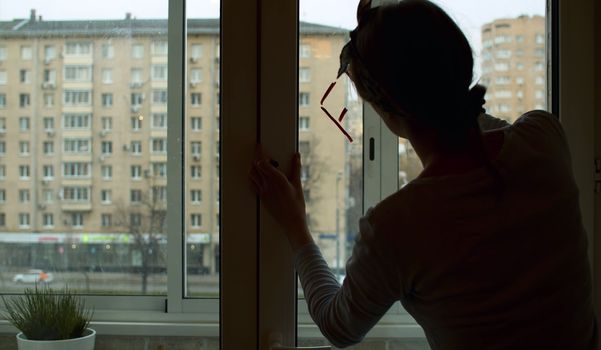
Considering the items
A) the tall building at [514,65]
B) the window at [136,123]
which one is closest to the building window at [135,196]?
the window at [136,123]

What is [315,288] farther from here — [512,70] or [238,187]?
[512,70]

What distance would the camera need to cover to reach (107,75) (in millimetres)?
1078

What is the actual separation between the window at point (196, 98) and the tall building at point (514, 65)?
21.8 inches

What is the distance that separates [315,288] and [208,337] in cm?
29

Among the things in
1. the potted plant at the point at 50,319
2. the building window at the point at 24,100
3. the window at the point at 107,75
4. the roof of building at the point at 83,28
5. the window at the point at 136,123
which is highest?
the roof of building at the point at 83,28

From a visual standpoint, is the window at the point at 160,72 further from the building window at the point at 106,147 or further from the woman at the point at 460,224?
the woman at the point at 460,224

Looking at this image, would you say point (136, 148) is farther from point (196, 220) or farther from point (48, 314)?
point (48, 314)

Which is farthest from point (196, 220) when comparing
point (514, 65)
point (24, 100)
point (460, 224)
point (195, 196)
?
point (514, 65)

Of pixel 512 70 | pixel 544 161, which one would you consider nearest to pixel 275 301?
pixel 544 161

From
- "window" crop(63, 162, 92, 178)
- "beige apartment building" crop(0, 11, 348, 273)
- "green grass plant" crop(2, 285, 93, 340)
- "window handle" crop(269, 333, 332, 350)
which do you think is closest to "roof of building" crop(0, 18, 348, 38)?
"beige apartment building" crop(0, 11, 348, 273)

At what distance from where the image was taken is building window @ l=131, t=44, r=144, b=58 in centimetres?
109

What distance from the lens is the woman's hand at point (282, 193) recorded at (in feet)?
3.48

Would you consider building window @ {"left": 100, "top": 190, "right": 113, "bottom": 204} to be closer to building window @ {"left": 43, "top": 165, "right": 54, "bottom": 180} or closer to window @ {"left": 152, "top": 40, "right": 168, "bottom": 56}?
building window @ {"left": 43, "top": 165, "right": 54, "bottom": 180}

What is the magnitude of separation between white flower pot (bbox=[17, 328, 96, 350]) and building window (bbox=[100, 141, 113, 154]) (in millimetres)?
331
